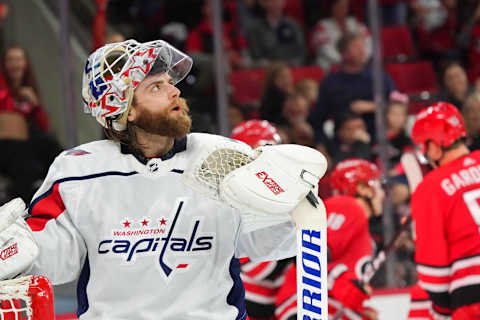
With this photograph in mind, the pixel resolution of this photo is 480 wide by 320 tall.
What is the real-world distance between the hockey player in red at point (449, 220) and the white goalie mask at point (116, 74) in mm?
1529

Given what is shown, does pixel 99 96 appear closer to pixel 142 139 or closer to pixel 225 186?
pixel 142 139

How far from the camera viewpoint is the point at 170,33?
489cm

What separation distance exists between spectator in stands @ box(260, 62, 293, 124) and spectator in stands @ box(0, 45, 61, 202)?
116cm

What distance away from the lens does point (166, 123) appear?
215 cm

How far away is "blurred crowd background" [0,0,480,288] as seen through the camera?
14.5 ft

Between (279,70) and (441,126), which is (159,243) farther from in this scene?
(279,70)

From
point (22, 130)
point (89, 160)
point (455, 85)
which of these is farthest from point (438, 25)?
point (89, 160)

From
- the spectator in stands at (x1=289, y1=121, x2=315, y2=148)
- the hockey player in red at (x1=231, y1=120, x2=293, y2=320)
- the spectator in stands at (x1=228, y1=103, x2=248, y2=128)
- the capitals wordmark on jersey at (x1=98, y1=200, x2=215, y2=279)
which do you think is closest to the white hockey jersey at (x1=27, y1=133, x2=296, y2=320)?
Result: the capitals wordmark on jersey at (x1=98, y1=200, x2=215, y2=279)

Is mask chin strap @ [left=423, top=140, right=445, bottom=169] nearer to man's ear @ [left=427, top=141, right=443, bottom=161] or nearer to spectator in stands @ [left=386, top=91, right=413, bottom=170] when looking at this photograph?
man's ear @ [left=427, top=141, right=443, bottom=161]

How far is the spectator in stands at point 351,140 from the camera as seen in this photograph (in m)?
4.93

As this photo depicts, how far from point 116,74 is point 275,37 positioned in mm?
3351

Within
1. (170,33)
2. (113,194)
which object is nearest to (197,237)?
(113,194)

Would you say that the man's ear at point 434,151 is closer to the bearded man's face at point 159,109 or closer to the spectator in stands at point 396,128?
the spectator in stands at point 396,128

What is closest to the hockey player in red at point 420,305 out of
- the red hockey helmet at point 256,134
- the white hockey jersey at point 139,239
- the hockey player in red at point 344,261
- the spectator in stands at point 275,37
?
the hockey player in red at point 344,261
